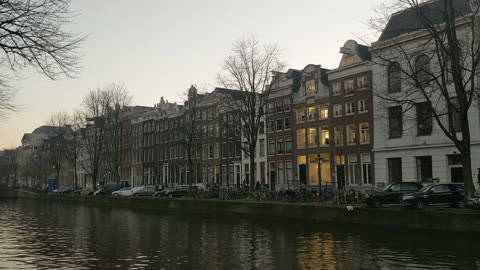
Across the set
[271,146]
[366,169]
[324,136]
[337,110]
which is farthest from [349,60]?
[271,146]

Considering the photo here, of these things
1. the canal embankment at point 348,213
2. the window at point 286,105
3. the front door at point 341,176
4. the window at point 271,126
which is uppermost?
the window at point 286,105

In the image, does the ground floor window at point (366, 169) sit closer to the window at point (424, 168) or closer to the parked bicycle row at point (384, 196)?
the window at point (424, 168)

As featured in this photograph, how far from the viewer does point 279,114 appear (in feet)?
216

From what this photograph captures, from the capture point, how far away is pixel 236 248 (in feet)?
71.4

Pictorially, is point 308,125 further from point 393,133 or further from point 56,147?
point 56,147

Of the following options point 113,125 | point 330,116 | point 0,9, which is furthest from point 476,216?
point 113,125

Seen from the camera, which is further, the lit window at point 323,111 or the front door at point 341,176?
the lit window at point 323,111

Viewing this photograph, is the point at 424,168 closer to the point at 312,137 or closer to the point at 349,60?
the point at 349,60

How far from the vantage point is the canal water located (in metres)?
17.5

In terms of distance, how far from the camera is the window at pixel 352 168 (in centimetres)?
5466

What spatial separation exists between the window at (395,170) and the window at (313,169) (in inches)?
421

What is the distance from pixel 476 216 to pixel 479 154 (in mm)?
19987

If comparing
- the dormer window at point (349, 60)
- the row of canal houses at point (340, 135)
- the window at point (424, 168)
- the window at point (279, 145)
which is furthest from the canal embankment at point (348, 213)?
the dormer window at point (349, 60)

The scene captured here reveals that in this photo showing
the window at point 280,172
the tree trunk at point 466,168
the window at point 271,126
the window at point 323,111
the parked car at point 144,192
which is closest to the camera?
the tree trunk at point 466,168
